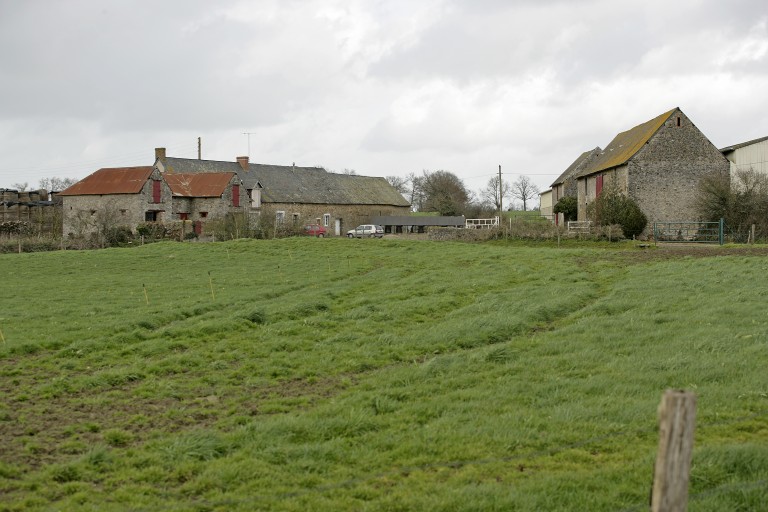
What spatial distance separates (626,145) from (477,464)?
179 ft

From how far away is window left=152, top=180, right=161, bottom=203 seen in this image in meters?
62.7

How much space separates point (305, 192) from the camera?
7806cm

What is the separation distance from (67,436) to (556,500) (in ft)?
20.1

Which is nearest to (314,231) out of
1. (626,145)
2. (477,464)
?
(626,145)

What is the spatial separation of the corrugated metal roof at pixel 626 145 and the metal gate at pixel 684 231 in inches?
216

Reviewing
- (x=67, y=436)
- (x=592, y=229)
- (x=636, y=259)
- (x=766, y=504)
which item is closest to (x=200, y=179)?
(x=592, y=229)

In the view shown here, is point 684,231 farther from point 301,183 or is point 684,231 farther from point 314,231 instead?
point 301,183

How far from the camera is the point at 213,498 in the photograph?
7078mm

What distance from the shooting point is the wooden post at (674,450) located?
4520 mm

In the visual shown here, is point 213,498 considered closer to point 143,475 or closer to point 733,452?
point 143,475

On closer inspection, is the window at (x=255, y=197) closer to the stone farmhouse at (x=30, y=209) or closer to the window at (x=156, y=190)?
the window at (x=156, y=190)

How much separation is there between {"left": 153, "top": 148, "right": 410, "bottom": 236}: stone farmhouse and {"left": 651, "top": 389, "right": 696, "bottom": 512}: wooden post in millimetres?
65802

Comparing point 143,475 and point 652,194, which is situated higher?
point 652,194

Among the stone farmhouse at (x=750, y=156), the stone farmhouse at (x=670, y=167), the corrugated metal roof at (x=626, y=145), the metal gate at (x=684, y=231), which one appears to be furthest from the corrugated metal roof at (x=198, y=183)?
the stone farmhouse at (x=750, y=156)
